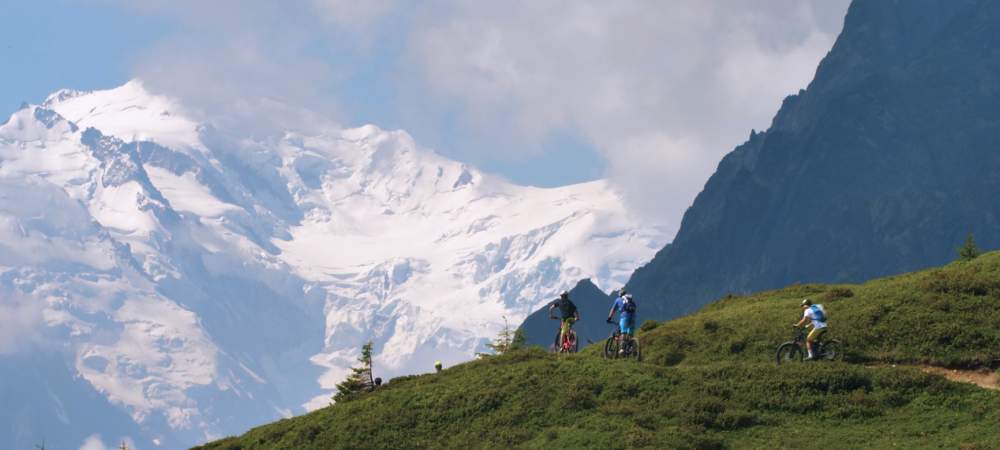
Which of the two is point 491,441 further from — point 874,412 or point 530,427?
point 874,412

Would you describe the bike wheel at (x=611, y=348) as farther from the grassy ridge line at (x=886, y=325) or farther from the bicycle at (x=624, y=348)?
the grassy ridge line at (x=886, y=325)

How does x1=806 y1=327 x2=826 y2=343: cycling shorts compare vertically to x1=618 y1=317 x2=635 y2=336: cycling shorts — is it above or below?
below

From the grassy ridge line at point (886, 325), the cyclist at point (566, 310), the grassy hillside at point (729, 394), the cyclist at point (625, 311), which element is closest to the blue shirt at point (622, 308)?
the cyclist at point (625, 311)

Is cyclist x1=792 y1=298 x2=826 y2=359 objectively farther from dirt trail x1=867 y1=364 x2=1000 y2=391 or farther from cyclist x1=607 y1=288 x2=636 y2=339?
cyclist x1=607 y1=288 x2=636 y2=339

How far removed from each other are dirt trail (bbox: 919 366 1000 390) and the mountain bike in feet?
12.0

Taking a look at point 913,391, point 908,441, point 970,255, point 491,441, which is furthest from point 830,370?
point 970,255

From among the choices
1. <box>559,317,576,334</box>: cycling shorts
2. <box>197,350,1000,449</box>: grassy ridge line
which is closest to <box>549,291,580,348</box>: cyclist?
<box>559,317,576,334</box>: cycling shorts

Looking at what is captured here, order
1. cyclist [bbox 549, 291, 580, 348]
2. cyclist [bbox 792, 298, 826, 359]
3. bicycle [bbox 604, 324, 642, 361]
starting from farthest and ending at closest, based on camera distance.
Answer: cyclist [bbox 549, 291, 580, 348], bicycle [bbox 604, 324, 642, 361], cyclist [bbox 792, 298, 826, 359]

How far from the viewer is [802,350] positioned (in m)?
51.0

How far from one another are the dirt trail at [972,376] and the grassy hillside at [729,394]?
504 mm

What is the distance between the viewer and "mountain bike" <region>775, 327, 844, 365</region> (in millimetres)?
50156

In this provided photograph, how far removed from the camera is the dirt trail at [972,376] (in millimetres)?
46716

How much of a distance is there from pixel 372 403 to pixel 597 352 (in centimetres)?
1373

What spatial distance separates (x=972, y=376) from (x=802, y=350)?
272 inches
